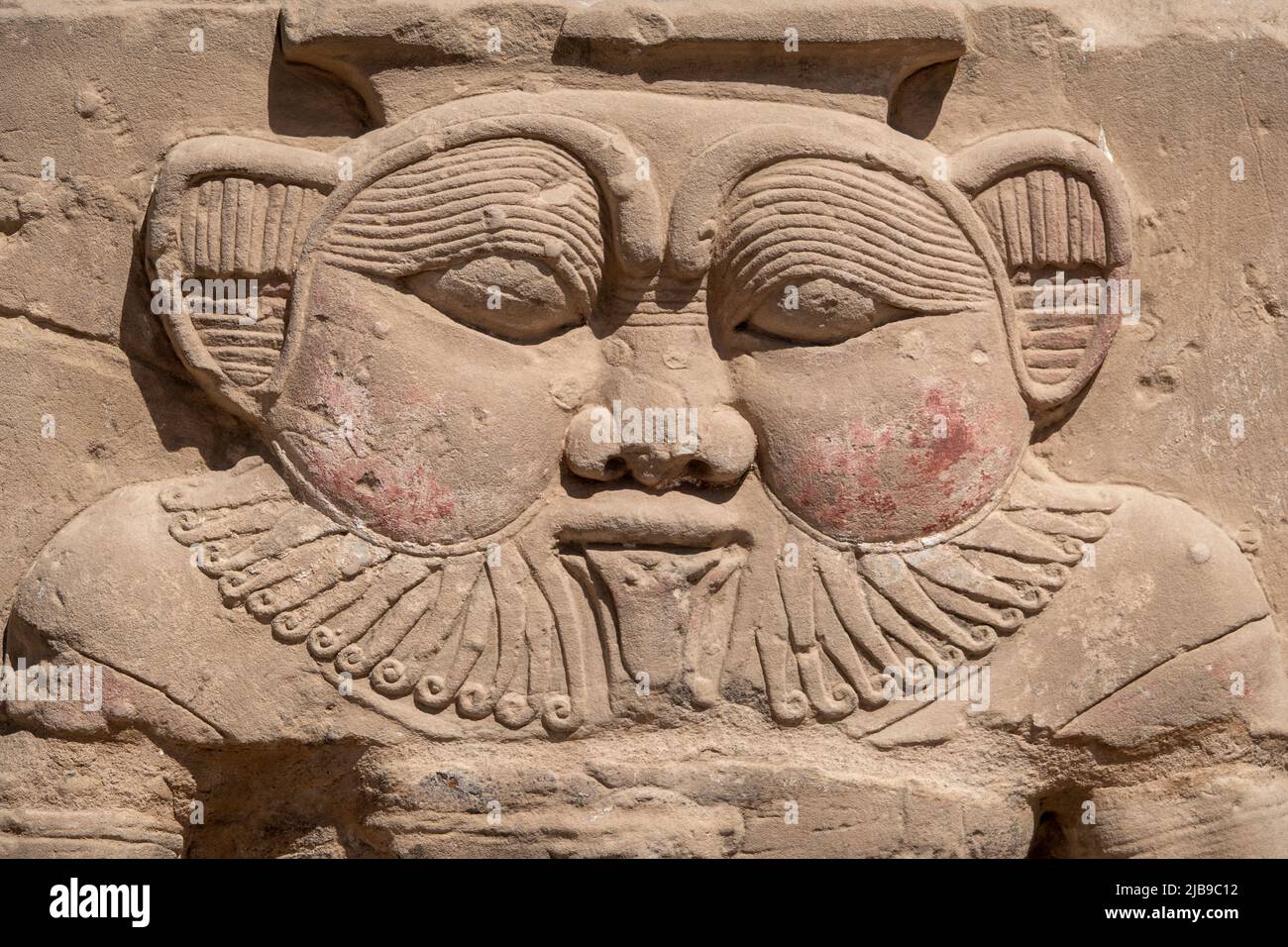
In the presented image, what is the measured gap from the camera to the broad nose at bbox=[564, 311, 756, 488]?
331cm

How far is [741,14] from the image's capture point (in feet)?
10.8

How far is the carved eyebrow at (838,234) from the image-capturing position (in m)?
3.27

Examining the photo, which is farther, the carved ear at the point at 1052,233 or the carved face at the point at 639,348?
the carved ear at the point at 1052,233

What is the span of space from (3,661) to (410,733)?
88 cm

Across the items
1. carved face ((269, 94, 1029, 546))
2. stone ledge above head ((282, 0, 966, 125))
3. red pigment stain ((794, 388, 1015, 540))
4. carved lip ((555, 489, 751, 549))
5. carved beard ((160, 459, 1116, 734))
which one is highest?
stone ledge above head ((282, 0, 966, 125))

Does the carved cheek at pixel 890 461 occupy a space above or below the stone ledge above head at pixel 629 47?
below

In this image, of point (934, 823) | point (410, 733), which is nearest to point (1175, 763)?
point (934, 823)

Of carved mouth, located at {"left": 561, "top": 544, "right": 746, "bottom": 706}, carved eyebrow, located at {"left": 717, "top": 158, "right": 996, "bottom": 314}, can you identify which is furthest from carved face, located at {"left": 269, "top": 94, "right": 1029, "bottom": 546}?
carved mouth, located at {"left": 561, "top": 544, "right": 746, "bottom": 706}

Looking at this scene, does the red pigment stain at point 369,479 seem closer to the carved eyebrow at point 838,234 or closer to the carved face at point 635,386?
the carved face at point 635,386

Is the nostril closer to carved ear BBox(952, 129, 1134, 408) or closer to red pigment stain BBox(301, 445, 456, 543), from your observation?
red pigment stain BBox(301, 445, 456, 543)

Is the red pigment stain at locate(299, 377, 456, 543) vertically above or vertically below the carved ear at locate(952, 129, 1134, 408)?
below

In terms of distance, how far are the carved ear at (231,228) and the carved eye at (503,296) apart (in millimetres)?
270

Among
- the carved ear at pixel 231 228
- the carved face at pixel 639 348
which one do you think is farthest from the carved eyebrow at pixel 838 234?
the carved ear at pixel 231 228

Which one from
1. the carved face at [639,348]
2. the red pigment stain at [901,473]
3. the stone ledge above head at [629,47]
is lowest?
the red pigment stain at [901,473]
